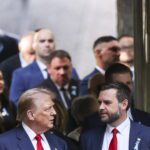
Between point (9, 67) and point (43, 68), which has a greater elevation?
point (43, 68)

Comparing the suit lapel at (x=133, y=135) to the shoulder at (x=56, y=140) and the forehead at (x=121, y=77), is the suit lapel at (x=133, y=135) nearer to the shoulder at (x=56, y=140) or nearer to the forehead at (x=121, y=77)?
the shoulder at (x=56, y=140)

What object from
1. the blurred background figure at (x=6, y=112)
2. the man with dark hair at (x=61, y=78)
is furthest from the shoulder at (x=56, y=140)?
the man with dark hair at (x=61, y=78)

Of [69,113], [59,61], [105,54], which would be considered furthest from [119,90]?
[105,54]

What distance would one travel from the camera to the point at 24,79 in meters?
12.0

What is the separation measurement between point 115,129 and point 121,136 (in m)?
0.08

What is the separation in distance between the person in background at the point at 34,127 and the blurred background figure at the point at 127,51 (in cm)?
408

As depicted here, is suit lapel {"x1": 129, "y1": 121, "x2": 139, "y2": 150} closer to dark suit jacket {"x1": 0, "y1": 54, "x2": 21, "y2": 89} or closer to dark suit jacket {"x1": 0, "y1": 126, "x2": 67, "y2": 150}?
dark suit jacket {"x1": 0, "y1": 126, "x2": 67, "y2": 150}

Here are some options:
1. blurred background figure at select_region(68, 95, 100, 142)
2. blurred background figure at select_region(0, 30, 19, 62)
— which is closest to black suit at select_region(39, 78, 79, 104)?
blurred background figure at select_region(68, 95, 100, 142)

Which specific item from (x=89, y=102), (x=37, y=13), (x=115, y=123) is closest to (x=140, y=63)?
(x=89, y=102)

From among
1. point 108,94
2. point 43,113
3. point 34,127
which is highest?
point 108,94

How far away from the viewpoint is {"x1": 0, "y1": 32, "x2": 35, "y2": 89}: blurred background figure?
13.0 metres

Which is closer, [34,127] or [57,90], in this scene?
[34,127]

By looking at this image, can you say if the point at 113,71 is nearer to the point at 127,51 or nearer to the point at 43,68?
the point at 43,68

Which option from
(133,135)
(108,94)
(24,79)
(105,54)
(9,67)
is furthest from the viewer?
(9,67)
